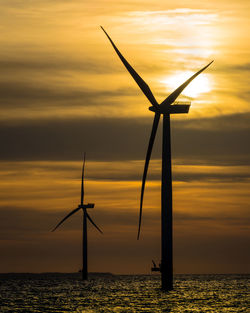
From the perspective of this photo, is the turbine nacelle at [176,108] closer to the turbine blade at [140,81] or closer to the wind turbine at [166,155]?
the wind turbine at [166,155]

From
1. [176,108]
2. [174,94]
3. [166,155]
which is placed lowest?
[166,155]

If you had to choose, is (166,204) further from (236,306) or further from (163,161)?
(236,306)

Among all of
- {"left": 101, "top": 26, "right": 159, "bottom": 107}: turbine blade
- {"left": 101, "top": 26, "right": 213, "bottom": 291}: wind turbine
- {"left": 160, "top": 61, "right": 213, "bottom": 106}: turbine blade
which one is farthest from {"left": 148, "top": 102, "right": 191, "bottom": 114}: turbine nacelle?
{"left": 101, "top": 26, "right": 159, "bottom": 107}: turbine blade

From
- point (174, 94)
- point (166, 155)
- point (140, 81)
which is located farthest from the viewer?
point (174, 94)

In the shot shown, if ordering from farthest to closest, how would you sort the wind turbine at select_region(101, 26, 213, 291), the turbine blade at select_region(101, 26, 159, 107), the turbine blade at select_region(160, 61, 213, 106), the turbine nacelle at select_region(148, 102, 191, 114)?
1. the turbine nacelle at select_region(148, 102, 191, 114)
2. the turbine blade at select_region(160, 61, 213, 106)
3. the wind turbine at select_region(101, 26, 213, 291)
4. the turbine blade at select_region(101, 26, 159, 107)

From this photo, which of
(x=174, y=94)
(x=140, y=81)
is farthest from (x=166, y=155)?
(x=140, y=81)

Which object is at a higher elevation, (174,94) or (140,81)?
(140,81)

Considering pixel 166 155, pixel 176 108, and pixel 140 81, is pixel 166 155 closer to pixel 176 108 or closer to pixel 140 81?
pixel 176 108

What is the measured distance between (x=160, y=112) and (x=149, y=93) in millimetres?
4868

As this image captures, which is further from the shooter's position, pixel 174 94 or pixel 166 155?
pixel 174 94

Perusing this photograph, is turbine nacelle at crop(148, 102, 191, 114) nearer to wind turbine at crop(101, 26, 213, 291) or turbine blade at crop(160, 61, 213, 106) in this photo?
wind turbine at crop(101, 26, 213, 291)

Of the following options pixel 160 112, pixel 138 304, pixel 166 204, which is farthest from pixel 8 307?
pixel 160 112

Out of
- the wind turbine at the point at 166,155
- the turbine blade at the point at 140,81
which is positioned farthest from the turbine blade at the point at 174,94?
the turbine blade at the point at 140,81

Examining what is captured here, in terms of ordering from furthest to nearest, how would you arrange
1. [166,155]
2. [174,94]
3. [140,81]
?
1. [174,94]
2. [166,155]
3. [140,81]
